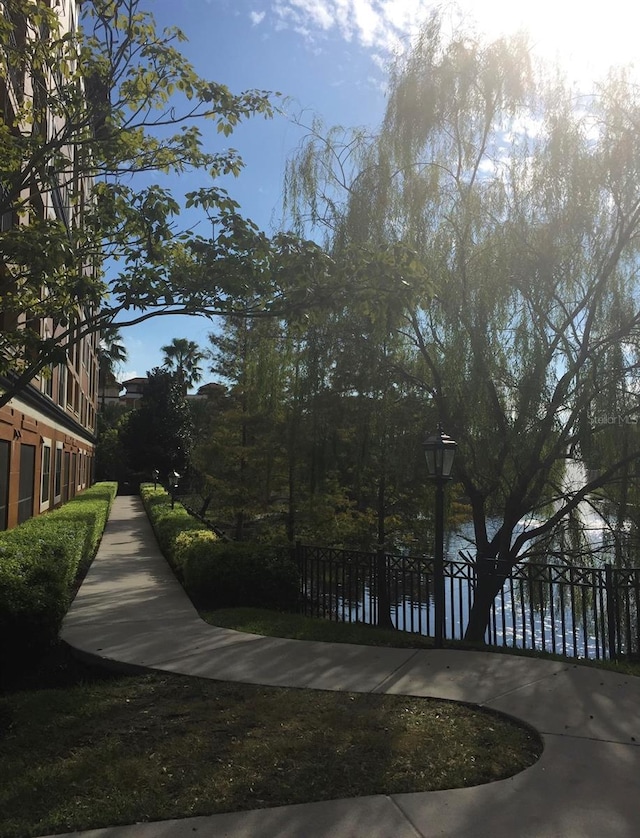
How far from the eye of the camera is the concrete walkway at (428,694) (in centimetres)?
324

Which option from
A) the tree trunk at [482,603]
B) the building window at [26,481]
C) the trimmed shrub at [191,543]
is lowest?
the tree trunk at [482,603]

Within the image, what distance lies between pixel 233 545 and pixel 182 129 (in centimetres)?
626

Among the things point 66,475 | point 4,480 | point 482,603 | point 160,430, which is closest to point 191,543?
point 4,480

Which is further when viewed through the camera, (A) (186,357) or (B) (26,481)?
(A) (186,357)

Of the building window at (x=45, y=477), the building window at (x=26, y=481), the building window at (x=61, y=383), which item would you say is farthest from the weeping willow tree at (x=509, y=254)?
the building window at (x=61, y=383)

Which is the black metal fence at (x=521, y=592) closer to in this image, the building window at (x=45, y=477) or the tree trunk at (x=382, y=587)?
the tree trunk at (x=382, y=587)

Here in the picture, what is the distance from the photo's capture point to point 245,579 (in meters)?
9.66

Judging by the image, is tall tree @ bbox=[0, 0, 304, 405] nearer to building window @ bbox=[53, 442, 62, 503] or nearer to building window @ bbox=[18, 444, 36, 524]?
building window @ bbox=[18, 444, 36, 524]

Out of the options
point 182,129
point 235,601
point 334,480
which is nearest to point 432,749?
point 235,601

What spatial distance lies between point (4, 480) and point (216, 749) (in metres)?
9.68

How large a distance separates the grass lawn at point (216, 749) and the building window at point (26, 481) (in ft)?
31.1

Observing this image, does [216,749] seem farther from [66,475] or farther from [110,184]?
[66,475]

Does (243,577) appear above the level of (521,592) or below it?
below

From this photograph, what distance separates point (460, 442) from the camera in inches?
399
